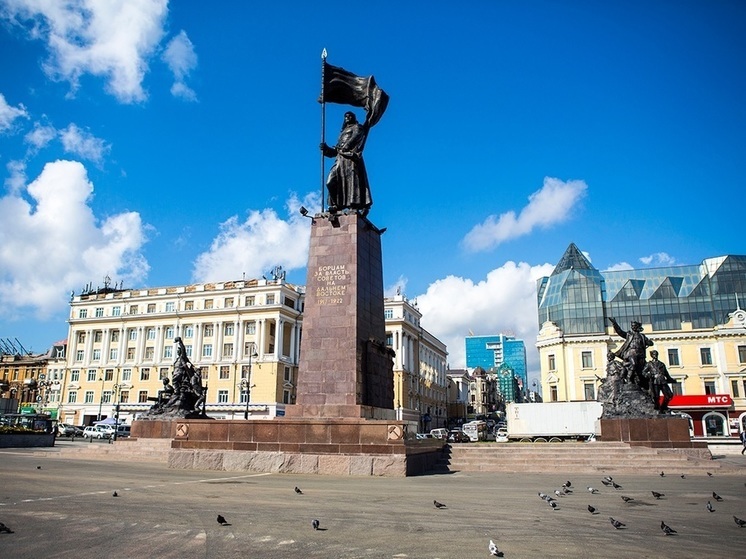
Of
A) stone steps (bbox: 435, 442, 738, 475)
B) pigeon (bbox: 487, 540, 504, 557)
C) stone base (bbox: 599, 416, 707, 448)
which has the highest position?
stone base (bbox: 599, 416, 707, 448)

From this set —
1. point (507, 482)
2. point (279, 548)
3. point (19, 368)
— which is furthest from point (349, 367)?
point (19, 368)

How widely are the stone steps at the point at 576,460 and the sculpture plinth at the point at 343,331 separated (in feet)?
9.66

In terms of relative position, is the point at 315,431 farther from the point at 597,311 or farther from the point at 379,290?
the point at 597,311

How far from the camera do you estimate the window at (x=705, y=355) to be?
215 feet

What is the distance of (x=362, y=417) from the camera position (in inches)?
651

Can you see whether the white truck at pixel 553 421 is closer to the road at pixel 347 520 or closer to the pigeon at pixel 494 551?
the road at pixel 347 520

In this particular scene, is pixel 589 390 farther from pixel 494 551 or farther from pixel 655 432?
pixel 494 551

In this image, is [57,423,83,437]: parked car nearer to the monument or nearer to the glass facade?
the monument

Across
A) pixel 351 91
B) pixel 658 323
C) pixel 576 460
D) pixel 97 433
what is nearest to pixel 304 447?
pixel 576 460

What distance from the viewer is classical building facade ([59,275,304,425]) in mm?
76188

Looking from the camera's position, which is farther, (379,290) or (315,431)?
(379,290)

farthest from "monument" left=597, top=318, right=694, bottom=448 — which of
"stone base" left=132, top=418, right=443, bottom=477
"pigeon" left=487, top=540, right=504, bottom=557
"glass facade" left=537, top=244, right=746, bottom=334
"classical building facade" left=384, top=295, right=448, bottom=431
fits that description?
"glass facade" left=537, top=244, right=746, bottom=334

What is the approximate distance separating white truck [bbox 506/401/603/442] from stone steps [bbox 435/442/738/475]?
74.5ft

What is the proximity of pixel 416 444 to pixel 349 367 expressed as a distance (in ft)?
9.61
